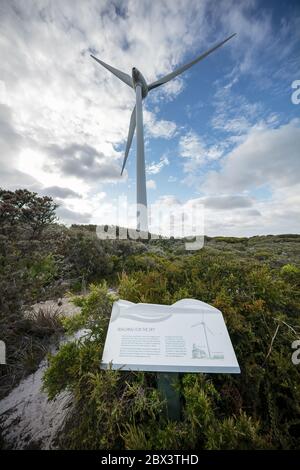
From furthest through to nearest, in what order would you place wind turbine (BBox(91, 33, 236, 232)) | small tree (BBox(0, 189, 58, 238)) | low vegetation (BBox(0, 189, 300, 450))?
wind turbine (BBox(91, 33, 236, 232))
small tree (BBox(0, 189, 58, 238))
low vegetation (BBox(0, 189, 300, 450))

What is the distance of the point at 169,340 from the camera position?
73.2 inches

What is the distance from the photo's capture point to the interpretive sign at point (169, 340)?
1683mm

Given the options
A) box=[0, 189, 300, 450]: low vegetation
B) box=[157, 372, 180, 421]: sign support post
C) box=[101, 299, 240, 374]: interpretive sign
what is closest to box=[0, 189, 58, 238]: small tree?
box=[0, 189, 300, 450]: low vegetation

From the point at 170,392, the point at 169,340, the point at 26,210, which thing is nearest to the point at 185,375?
the point at 170,392

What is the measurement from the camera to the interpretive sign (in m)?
A: 1.68

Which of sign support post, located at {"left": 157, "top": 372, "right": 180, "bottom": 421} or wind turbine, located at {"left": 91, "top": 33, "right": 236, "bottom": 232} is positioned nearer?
sign support post, located at {"left": 157, "top": 372, "right": 180, "bottom": 421}

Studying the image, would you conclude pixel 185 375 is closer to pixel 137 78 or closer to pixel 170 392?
pixel 170 392

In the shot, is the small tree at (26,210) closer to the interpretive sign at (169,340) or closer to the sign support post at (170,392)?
the interpretive sign at (169,340)

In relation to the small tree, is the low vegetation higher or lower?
lower

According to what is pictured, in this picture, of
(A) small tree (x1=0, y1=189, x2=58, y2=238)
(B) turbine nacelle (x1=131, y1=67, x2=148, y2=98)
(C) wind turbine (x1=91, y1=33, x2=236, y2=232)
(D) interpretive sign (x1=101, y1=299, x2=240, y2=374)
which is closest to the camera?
(D) interpretive sign (x1=101, y1=299, x2=240, y2=374)

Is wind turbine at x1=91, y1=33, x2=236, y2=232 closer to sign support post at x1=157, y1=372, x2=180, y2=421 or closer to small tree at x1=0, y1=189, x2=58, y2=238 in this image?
small tree at x1=0, y1=189, x2=58, y2=238

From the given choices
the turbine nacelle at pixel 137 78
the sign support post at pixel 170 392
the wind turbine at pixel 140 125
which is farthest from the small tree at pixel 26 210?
the turbine nacelle at pixel 137 78

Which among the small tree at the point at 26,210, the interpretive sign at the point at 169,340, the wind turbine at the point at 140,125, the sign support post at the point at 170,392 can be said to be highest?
the wind turbine at the point at 140,125
